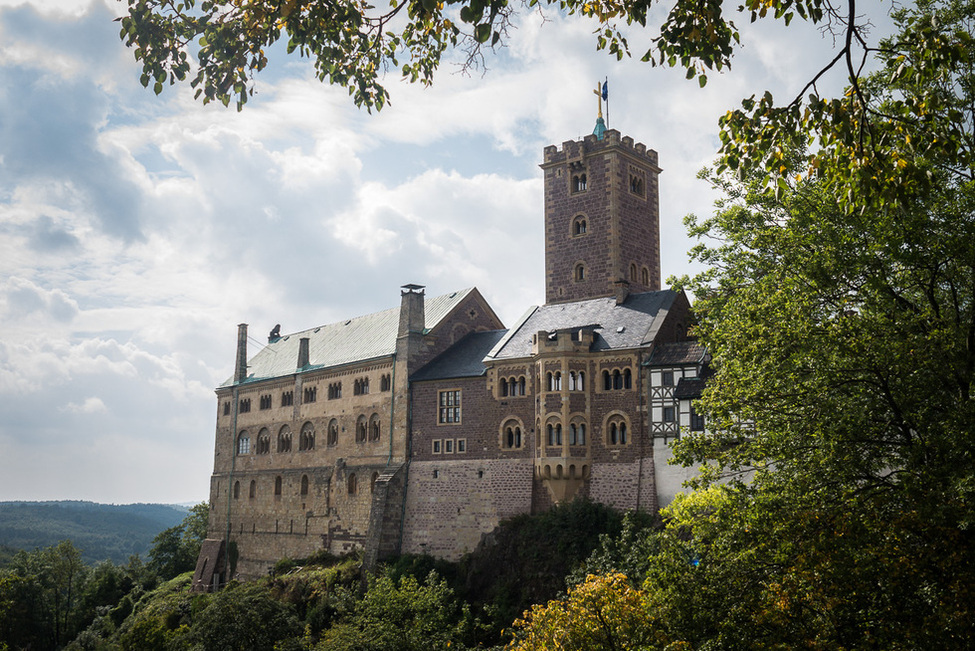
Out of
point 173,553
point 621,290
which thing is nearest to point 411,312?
point 621,290

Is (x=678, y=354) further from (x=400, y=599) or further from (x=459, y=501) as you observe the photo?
(x=400, y=599)

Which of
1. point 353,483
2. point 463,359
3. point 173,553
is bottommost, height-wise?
point 173,553

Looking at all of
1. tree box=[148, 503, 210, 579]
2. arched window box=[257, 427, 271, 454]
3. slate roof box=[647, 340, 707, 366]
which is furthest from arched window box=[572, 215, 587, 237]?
tree box=[148, 503, 210, 579]

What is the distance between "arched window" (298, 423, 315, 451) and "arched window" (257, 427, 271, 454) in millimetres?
4251

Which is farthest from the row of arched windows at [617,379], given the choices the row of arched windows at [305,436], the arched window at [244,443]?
the arched window at [244,443]

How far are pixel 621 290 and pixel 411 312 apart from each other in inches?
507

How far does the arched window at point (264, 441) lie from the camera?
62000mm

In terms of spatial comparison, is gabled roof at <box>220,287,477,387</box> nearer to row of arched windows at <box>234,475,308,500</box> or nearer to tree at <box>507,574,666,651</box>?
row of arched windows at <box>234,475,308,500</box>

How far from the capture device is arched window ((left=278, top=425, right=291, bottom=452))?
197 feet

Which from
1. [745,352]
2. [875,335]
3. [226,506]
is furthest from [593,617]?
[226,506]

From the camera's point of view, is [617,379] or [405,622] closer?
[405,622]

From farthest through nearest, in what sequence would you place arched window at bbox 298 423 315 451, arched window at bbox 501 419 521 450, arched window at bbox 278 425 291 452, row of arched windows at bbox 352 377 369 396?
arched window at bbox 278 425 291 452 → arched window at bbox 298 423 315 451 → row of arched windows at bbox 352 377 369 396 → arched window at bbox 501 419 521 450

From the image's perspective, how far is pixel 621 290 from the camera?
1822 inches

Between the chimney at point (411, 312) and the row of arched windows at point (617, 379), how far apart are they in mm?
13886
